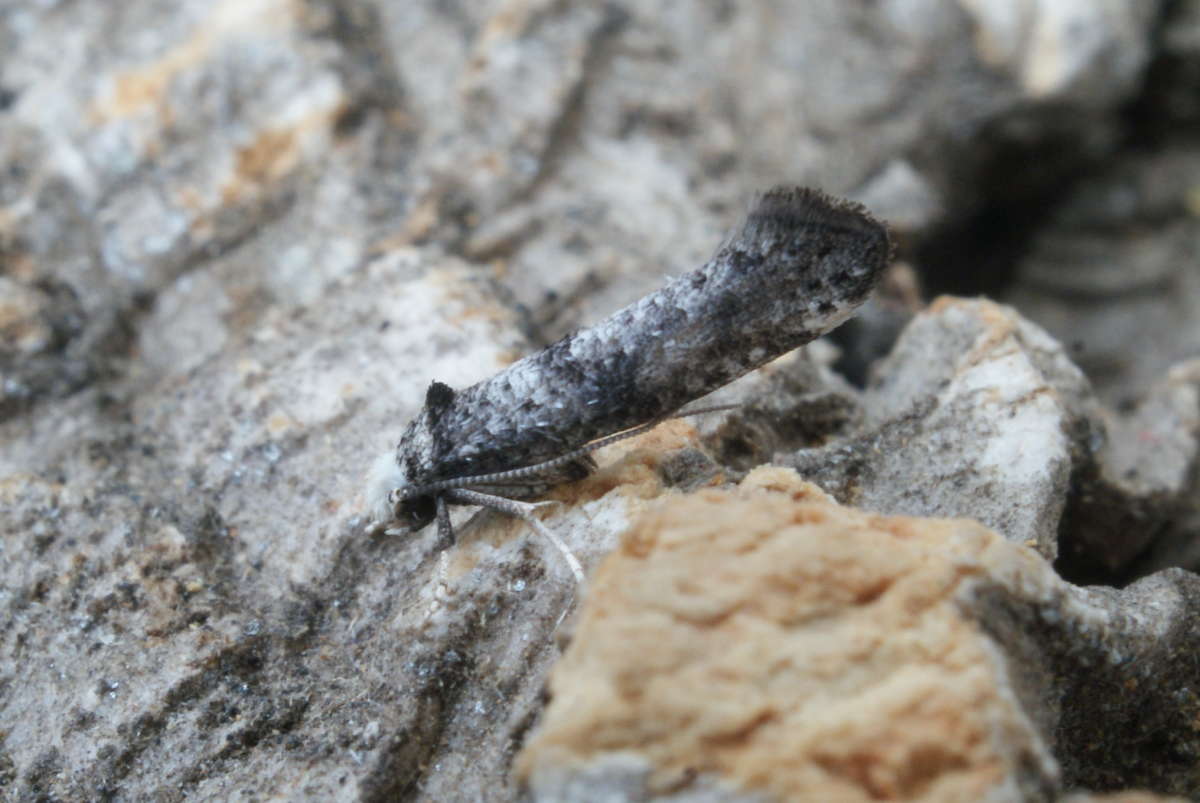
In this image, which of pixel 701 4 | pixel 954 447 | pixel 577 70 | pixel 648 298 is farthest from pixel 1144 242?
pixel 648 298

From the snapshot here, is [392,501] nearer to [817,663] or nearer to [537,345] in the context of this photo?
[537,345]

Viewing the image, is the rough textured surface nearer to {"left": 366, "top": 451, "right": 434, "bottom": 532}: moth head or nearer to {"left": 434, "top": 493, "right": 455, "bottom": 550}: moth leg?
{"left": 434, "top": 493, "right": 455, "bottom": 550}: moth leg

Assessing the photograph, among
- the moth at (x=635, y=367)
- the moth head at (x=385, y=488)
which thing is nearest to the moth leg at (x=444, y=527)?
the moth at (x=635, y=367)

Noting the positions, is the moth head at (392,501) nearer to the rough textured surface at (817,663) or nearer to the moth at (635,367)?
the moth at (635,367)

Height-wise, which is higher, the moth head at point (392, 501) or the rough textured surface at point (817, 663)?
the moth head at point (392, 501)

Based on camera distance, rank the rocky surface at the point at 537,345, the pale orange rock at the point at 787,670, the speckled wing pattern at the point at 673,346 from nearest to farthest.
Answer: the pale orange rock at the point at 787,670, the rocky surface at the point at 537,345, the speckled wing pattern at the point at 673,346

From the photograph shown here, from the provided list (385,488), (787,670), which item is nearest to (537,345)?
(385,488)

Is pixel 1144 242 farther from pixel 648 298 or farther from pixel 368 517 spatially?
pixel 368 517
